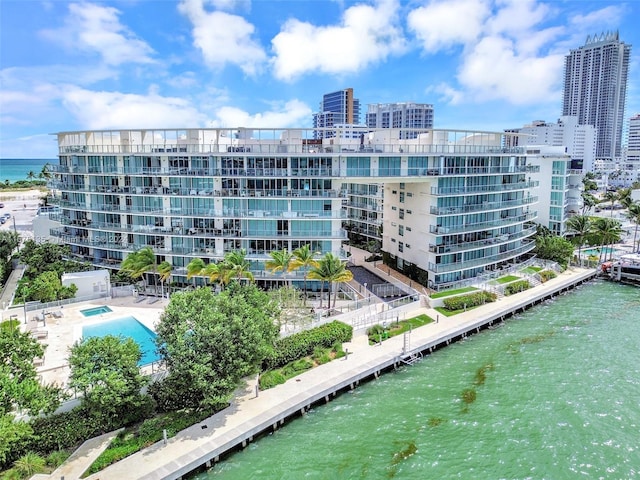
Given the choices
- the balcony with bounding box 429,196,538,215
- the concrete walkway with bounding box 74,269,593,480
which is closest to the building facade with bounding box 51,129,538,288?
the balcony with bounding box 429,196,538,215

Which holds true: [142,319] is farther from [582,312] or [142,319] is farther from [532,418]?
[582,312]

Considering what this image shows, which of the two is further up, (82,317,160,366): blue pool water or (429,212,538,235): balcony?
(429,212,538,235): balcony

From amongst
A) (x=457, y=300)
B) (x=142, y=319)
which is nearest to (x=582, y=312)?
(x=457, y=300)

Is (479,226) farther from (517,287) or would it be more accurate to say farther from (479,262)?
(517,287)

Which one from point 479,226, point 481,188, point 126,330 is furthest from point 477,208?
point 126,330

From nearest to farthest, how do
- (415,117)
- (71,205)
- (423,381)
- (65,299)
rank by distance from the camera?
1. (423,381)
2. (65,299)
3. (71,205)
4. (415,117)

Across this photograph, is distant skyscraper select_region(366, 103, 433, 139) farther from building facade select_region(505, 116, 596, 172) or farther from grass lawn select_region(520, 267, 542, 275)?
grass lawn select_region(520, 267, 542, 275)
